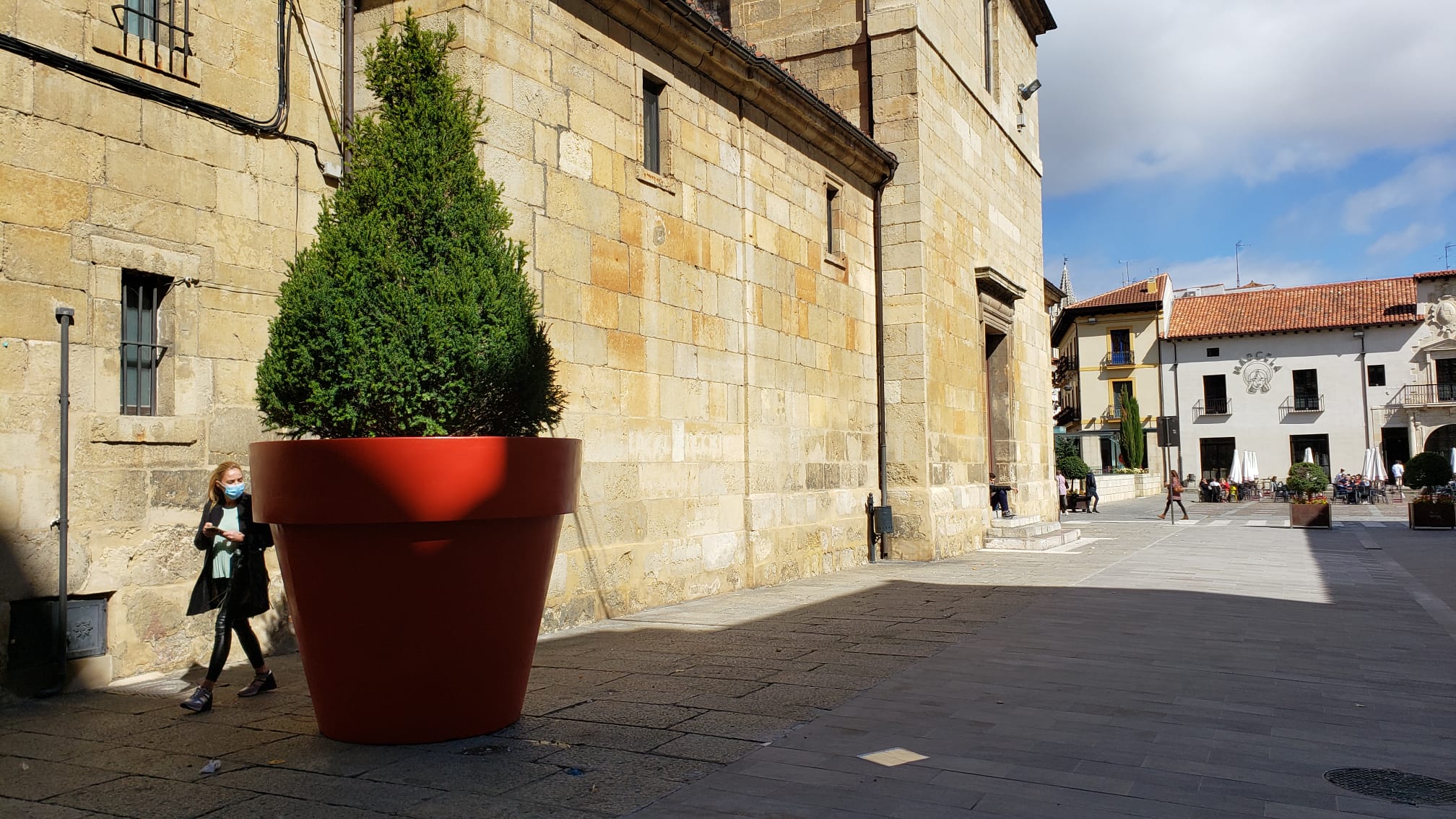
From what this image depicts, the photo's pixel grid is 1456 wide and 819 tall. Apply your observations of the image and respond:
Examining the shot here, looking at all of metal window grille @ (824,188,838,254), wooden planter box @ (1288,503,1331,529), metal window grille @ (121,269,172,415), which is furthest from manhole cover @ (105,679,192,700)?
wooden planter box @ (1288,503,1331,529)

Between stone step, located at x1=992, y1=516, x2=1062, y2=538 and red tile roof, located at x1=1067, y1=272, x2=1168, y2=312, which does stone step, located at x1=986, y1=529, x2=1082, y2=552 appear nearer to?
stone step, located at x1=992, y1=516, x2=1062, y2=538

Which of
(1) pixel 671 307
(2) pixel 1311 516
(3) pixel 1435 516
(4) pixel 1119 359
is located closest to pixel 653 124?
(1) pixel 671 307

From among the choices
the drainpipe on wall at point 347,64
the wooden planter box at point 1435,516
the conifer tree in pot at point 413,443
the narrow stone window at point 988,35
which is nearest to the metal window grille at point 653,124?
the drainpipe on wall at point 347,64

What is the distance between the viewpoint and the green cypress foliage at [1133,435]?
4378 cm

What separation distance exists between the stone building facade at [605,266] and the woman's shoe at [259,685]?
33.8 inches

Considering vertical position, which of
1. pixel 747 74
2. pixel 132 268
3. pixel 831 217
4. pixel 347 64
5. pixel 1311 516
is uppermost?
pixel 747 74

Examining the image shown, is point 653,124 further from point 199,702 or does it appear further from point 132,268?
point 199,702

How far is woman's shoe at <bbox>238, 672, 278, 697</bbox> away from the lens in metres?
5.16

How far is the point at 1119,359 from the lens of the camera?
46719 millimetres

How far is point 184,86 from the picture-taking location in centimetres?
596

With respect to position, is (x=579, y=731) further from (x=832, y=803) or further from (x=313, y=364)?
(x=313, y=364)

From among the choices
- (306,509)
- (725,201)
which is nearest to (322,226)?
(306,509)

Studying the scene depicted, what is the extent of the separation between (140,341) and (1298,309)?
47.4 m

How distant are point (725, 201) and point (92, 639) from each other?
6.27m
